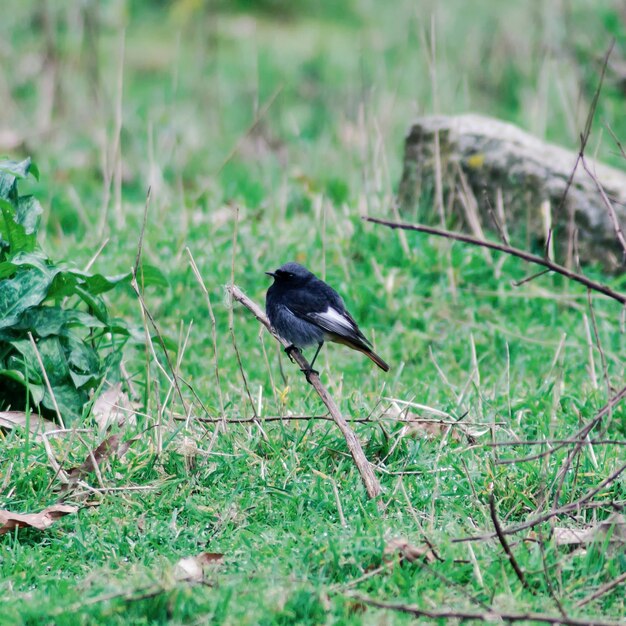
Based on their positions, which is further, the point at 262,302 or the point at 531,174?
the point at 531,174

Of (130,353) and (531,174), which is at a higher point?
(531,174)

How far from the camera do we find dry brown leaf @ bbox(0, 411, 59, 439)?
4047 millimetres

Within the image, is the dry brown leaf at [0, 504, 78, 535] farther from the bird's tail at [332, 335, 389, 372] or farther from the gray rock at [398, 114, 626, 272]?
the gray rock at [398, 114, 626, 272]

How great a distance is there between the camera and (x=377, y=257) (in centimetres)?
629

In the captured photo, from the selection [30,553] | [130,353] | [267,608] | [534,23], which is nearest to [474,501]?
[267,608]

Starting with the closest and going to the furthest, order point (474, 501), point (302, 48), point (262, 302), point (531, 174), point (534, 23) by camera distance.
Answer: point (474, 501) → point (262, 302) → point (531, 174) → point (534, 23) → point (302, 48)

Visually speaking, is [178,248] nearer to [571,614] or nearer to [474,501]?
[474,501]

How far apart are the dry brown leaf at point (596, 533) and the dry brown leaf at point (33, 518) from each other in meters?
1.75

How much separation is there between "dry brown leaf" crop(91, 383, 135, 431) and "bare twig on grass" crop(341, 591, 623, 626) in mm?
1530

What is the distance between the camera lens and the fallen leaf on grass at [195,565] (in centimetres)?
312

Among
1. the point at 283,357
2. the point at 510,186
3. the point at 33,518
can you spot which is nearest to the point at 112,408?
the point at 33,518

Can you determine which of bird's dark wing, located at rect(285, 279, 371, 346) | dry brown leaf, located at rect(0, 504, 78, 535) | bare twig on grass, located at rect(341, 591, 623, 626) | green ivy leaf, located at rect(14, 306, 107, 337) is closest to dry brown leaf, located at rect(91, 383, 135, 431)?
green ivy leaf, located at rect(14, 306, 107, 337)

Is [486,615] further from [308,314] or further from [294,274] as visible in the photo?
[294,274]

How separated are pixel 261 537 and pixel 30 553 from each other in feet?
2.63
